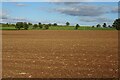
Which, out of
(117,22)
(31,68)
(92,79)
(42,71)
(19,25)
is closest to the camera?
(92,79)

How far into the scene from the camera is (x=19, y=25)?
328 feet

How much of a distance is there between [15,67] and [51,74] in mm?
2451

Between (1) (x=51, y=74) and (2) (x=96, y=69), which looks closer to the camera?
(1) (x=51, y=74)

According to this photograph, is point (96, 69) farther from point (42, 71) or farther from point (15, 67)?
point (15, 67)

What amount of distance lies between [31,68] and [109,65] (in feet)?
12.6

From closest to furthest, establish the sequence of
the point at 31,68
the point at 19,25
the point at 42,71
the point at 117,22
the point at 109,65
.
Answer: the point at 42,71, the point at 31,68, the point at 109,65, the point at 117,22, the point at 19,25

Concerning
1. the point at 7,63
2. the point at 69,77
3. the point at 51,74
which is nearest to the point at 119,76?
the point at 69,77

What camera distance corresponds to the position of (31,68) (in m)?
13.0

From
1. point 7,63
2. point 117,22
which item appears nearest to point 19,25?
point 117,22

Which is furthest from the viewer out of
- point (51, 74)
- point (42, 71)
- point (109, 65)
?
point (109, 65)

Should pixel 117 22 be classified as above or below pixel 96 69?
above

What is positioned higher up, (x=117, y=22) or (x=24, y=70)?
(x=117, y=22)

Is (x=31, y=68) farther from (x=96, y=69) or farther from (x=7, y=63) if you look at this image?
(x=96, y=69)

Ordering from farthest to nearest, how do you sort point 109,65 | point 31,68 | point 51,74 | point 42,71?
point 109,65
point 31,68
point 42,71
point 51,74
